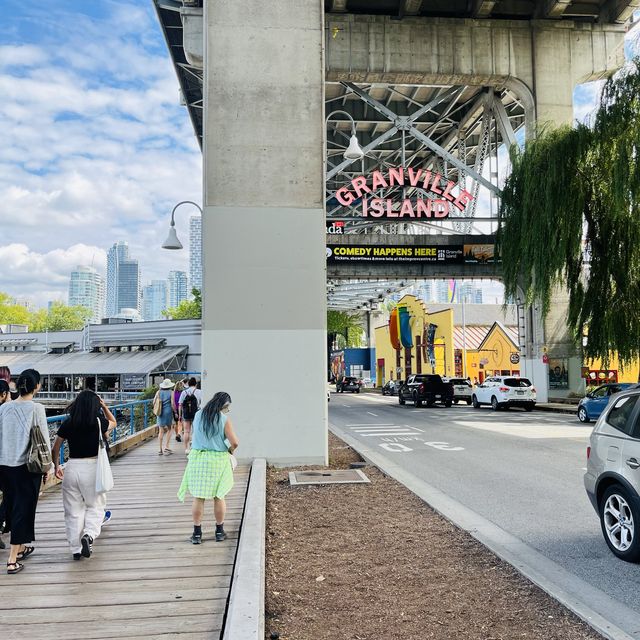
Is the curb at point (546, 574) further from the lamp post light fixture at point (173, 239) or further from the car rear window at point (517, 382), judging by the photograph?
the car rear window at point (517, 382)

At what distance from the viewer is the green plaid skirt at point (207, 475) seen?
6.34 metres

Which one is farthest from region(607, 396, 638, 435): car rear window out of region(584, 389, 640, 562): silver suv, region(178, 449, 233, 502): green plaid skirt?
region(178, 449, 233, 502): green plaid skirt

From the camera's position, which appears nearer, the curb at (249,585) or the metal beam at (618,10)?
the curb at (249,585)

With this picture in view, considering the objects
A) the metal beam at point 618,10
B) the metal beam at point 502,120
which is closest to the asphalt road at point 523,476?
the metal beam at point 502,120

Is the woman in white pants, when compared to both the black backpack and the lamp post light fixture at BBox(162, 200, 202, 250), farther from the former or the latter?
the lamp post light fixture at BBox(162, 200, 202, 250)

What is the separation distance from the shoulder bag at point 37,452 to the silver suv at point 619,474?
5.27 metres

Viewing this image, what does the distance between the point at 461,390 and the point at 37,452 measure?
35.3 m

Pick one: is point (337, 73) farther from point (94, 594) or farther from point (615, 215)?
point (94, 594)

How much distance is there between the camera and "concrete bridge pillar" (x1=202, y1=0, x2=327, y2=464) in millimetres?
11805

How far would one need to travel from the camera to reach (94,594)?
192 inches

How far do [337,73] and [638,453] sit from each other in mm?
28855

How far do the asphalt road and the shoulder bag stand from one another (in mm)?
4766

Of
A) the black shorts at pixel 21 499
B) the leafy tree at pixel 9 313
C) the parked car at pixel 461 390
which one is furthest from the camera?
the leafy tree at pixel 9 313

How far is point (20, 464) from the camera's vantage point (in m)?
5.50
